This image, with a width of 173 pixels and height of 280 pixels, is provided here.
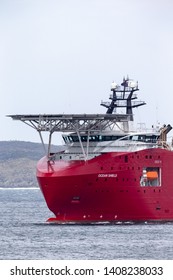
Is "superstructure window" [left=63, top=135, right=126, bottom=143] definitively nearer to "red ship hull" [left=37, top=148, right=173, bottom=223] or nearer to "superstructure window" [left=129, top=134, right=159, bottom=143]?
"superstructure window" [left=129, top=134, right=159, bottom=143]

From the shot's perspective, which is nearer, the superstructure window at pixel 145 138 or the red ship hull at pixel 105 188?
the red ship hull at pixel 105 188

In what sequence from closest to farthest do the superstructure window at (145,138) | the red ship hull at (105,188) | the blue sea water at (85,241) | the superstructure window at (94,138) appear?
the blue sea water at (85,241)
the red ship hull at (105,188)
the superstructure window at (94,138)
the superstructure window at (145,138)

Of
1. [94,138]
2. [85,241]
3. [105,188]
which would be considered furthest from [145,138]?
[85,241]

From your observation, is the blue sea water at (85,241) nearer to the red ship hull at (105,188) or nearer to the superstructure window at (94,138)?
the red ship hull at (105,188)

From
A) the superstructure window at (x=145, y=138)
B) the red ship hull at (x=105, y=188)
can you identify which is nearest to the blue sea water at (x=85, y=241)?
the red ship hull at (x=105, y=188)

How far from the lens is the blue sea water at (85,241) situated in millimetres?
71062

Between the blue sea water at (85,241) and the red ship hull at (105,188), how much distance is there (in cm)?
130

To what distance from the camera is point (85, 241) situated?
7869cm

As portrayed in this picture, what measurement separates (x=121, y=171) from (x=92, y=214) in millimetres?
3741

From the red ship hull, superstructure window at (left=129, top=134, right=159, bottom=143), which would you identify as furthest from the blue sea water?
superstructure window at (left=129, top=134, right=159, bottom=143)

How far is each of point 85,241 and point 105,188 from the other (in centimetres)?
1239
